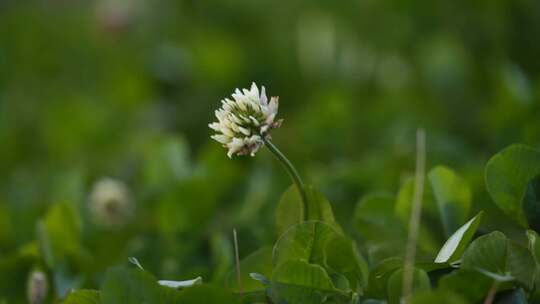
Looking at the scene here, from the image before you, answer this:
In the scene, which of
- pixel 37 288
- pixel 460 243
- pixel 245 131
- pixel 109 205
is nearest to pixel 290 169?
pixel 245 131

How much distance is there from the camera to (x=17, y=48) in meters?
2.88

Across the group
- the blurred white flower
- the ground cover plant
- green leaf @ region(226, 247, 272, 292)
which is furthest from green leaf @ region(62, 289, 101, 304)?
the blurred white flower

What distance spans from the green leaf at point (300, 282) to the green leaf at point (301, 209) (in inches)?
4.3

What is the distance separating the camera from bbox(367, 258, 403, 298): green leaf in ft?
2.39

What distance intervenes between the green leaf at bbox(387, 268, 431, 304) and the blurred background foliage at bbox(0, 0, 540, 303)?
0.96 feet

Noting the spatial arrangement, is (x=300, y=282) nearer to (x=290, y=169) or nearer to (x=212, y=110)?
(x=290, y=169)

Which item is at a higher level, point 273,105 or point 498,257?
point 273,105

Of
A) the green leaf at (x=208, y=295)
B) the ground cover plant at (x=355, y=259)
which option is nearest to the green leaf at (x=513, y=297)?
the ground cover plant at (x=355, y=259)

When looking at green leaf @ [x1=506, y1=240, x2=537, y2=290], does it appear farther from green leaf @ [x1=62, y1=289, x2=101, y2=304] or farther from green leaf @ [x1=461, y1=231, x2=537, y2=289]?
green leaf @ [x1=62, y1=289, x2=101, y2=304]

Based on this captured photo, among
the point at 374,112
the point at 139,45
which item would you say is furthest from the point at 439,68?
the point at 139,45

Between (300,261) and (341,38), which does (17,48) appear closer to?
(341,38)

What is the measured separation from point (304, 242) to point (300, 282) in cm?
5

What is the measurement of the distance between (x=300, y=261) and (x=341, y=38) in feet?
5.54

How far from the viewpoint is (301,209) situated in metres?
0.82
